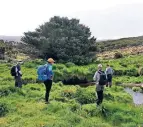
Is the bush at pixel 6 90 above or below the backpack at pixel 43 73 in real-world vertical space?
below

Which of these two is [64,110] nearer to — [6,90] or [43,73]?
[43,73]

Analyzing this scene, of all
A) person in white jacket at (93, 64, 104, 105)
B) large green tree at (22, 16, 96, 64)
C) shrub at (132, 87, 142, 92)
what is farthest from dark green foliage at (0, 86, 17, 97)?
large green tree at (22, 16, 96, 64)

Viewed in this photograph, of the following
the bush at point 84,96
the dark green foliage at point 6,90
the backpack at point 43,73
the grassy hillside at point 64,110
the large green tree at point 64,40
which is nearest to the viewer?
the grassy hillside at point 64,110

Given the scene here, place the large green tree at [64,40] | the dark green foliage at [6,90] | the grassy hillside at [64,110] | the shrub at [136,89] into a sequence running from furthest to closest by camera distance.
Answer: the large green tree at [64,40], the shrub at [136,89], the dark green foliage at [6,90], the grassy hillside at [64,110]

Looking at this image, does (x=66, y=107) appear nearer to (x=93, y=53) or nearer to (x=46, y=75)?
(x=46, y=75)

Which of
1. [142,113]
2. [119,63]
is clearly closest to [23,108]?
[142,113]

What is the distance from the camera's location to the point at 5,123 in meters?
17.4

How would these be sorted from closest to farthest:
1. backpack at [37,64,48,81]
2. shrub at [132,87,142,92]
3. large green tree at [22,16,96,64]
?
backpack at [37,64,48,81] < shrub at [132,87,142,92] < large green tree at [22,16,96,64]

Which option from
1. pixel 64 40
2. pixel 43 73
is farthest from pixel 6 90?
pixel 64 40

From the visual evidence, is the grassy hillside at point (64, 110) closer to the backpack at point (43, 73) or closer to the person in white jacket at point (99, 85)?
the person in white jacket at point (99, 85)

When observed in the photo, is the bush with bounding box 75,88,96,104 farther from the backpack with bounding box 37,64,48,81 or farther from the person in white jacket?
the backpack with bounding box 37,64,48,81

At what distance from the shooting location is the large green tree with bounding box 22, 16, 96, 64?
158 feet

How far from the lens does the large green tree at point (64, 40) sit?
158ft

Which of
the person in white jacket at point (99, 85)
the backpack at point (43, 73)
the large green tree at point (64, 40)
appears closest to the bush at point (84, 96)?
the person in white jacket at point (99, 85)
